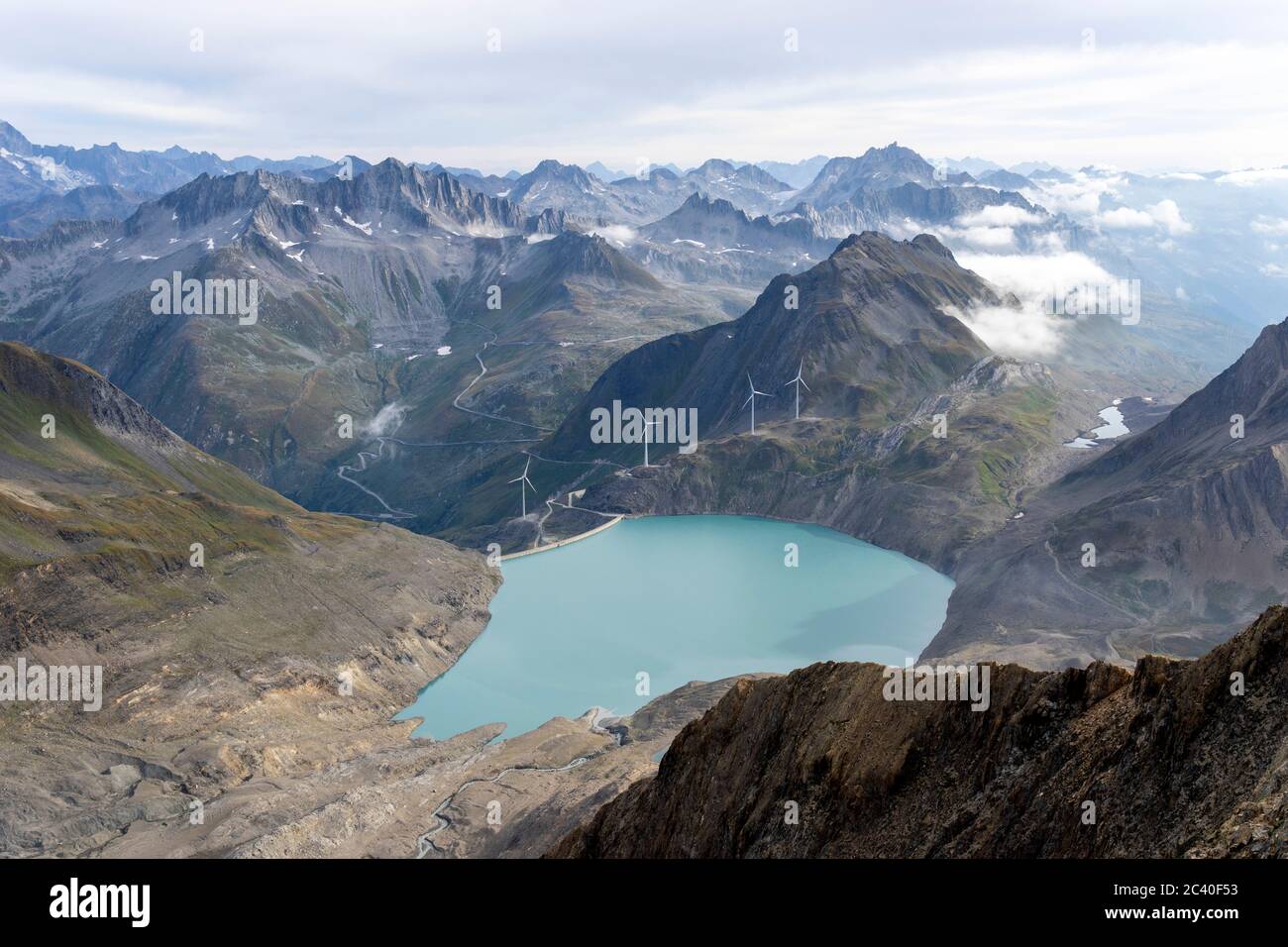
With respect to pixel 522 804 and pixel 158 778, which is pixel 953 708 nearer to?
pixel 522 804

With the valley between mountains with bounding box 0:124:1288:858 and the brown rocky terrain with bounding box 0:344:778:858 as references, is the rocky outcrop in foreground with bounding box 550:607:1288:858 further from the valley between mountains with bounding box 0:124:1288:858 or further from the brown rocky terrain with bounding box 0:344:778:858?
the brown rocky terrain with bounding box 0:344:778:858

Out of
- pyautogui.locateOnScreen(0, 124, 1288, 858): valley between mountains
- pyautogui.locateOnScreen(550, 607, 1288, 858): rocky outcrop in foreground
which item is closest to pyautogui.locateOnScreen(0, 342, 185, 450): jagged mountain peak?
pyautogui.locateOnScreen(0, 124, 1288, 858): valley between mountains
